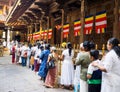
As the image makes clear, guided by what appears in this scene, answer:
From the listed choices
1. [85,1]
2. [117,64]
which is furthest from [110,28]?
[117,64]

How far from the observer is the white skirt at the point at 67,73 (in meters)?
10.3

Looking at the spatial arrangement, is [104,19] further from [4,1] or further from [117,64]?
[4,1]

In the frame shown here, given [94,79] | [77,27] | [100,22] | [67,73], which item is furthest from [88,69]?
[77,27]

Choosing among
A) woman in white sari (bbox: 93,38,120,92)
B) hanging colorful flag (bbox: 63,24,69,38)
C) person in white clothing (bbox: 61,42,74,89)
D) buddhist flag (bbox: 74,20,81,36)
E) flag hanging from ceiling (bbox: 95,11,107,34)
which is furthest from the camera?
hanging colorful flag (bbox: 63,24,69,38)

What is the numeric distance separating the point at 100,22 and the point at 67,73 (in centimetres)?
240

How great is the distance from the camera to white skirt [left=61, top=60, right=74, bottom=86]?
10252mm

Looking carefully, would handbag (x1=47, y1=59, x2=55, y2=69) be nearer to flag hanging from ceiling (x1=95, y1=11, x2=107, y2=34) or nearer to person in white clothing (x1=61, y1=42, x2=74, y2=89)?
person in white clothing (x1=61, y1=42, x2=74, y2=89)

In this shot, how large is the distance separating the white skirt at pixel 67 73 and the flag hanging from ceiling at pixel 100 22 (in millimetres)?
1879

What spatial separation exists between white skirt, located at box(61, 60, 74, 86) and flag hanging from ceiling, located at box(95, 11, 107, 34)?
188 cm

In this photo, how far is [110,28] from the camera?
10594 millimetres

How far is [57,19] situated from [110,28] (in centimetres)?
800

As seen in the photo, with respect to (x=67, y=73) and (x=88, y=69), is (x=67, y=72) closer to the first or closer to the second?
(x=67, y=73)

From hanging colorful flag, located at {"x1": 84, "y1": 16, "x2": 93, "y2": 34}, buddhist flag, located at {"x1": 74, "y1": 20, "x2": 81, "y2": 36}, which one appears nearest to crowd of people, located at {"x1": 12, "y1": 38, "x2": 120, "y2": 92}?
hanging colorful flag, located at {"x1": 84, "y1": 16, "x2": 93, "y2": 34}

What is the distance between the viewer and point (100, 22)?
1097 cm
